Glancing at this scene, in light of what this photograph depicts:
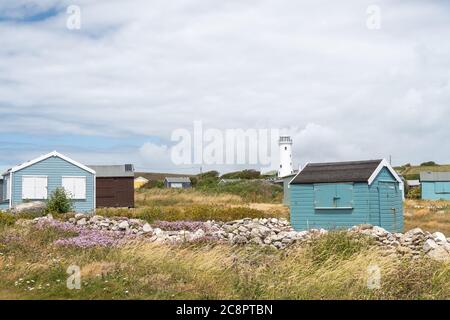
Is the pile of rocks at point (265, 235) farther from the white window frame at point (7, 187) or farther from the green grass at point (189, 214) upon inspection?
the white window frame at point (7, 187)

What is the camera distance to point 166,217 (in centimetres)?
2359

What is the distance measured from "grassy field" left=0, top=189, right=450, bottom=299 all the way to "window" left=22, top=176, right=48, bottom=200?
18.1 meters

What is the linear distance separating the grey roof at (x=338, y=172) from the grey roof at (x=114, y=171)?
17.7 m

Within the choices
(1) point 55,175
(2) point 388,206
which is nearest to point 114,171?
(1) point 55,175

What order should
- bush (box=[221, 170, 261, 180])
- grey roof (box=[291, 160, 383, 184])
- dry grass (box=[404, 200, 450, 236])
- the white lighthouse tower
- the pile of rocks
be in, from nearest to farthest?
the pile of rocks → grey roof (box=[291, 160, 383, 184]) → dry grass (box=[404, 200, 450, 236]) → the white lighthouse tower → bush (box=[221, 170, 261, 180])

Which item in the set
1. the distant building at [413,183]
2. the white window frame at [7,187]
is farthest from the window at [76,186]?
the distant building at [413,183]

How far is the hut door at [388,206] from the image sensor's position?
20.8m

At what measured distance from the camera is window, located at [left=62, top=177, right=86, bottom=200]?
104 feet

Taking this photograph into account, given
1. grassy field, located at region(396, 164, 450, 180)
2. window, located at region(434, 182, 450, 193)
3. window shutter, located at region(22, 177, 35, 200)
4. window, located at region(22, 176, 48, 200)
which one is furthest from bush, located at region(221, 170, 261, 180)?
window shutter, located at region(22, 177, 35, 200)

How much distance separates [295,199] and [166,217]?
5775mm

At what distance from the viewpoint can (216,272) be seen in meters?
9.88

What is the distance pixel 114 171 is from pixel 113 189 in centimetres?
129

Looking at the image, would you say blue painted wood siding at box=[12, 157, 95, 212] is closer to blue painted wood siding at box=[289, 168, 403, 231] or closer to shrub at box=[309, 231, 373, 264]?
blue painted wood siding at box=[289, 168, 403, 231]
